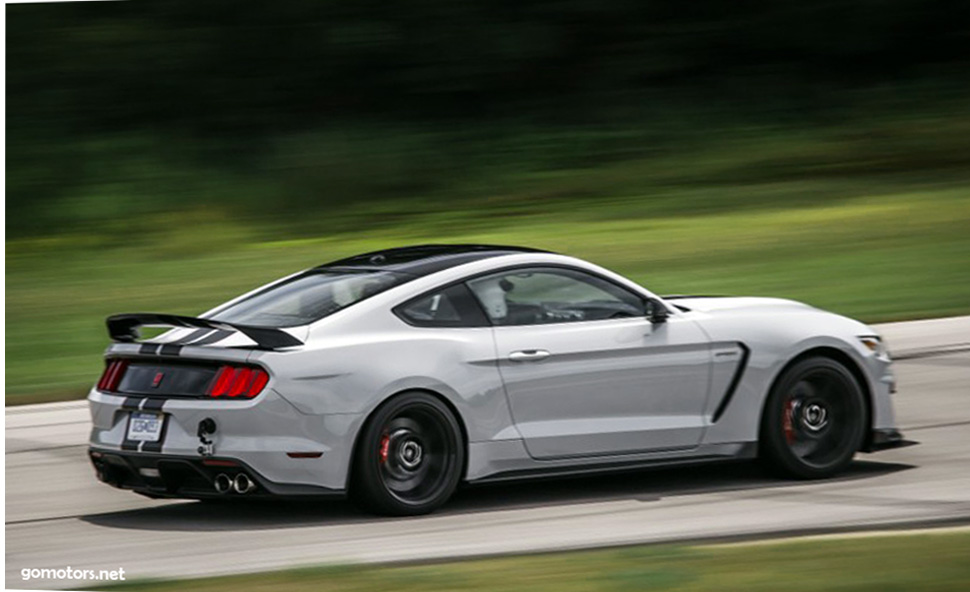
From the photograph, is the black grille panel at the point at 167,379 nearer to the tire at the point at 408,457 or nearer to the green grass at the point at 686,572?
the tire at the point at 408,457

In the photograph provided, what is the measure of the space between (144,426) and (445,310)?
4.99ft

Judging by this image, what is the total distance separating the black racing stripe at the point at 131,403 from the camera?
8.03 m

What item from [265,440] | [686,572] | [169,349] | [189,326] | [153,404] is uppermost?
[189,326]

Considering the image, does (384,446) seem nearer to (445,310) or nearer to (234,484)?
(234,484)

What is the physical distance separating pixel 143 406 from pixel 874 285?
24.3 feet

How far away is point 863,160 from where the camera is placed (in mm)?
13820

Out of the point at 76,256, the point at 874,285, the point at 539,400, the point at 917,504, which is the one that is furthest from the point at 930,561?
the point at 76,256

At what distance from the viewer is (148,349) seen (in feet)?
26.6

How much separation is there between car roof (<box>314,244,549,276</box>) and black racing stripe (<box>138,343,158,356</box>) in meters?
1.17

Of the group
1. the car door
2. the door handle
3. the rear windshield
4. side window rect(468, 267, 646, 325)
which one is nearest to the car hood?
the car door

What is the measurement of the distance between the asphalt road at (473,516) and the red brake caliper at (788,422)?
0.24m

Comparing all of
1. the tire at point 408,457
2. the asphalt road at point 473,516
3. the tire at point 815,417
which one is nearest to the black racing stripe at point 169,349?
the asphalt road at point 473,516

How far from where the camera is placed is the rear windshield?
8273mm

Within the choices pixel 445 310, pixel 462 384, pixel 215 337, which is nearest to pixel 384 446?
pixel 462 384
